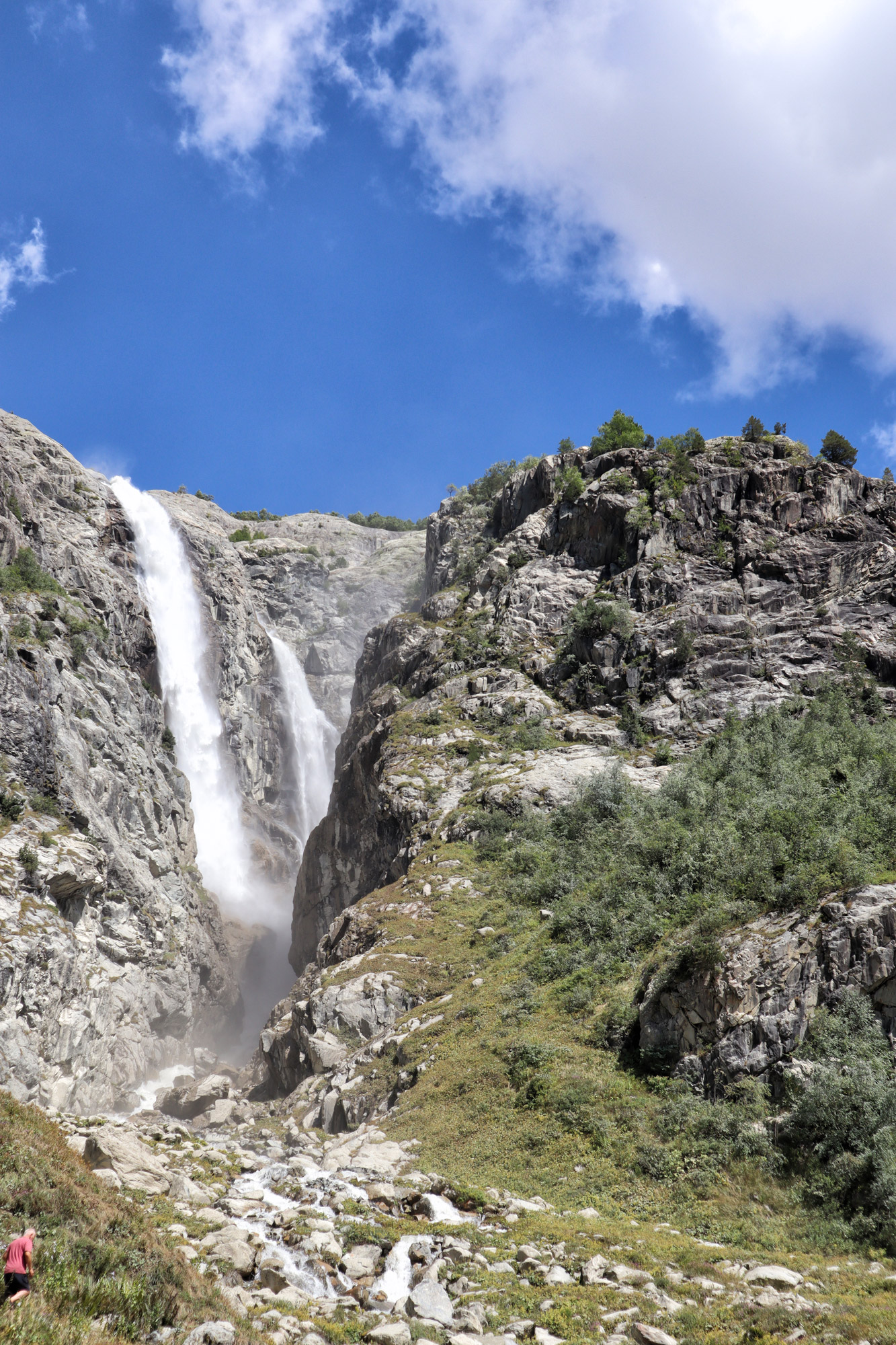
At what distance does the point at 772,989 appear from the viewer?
17.3 meters

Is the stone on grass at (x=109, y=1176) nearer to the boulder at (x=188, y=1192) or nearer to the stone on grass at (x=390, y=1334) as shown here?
the boulder at (x=188, y=1192)

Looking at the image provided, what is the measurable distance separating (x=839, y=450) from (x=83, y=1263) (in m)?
69.3

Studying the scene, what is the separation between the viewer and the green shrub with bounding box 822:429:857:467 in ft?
200

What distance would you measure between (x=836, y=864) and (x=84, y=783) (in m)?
45.9

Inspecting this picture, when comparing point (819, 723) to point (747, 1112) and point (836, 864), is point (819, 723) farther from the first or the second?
point (747, 1112)

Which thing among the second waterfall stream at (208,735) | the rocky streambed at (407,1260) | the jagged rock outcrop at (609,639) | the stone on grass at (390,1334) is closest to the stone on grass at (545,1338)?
the rocky streambed at (407,1260)

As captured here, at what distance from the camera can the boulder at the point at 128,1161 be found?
13.8 metres

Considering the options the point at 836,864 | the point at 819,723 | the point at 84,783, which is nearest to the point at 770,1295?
the point at 836,864

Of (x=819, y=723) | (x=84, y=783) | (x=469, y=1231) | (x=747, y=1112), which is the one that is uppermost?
(x=819, y=723)

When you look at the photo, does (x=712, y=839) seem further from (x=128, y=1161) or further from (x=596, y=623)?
(x=596, y=623)

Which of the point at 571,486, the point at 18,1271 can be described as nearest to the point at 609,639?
the point at 571,486

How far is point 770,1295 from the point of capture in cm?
1052

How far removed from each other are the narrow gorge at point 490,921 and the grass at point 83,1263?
0.09 m

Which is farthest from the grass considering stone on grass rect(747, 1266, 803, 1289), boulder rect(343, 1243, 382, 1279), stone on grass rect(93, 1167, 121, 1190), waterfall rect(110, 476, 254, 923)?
waterfall rect(110, 476, 254, 923)
